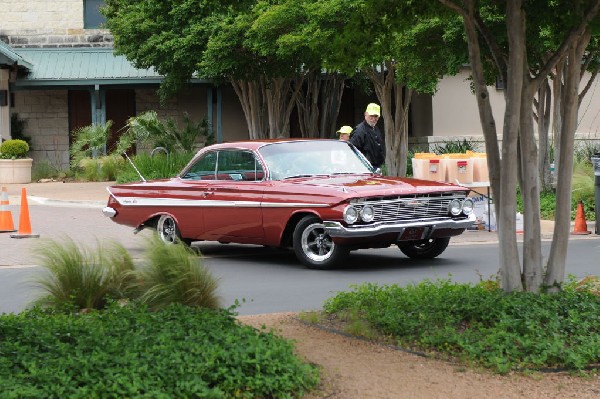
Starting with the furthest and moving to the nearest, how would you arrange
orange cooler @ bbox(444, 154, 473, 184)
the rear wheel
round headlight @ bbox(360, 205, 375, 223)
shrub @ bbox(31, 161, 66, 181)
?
shrub @ bbox(31, 161, 66, 181), orange cooler @ bbox(444, 154, 473, 184), the rear wheel, round headlight @ bbox(360, 205, 375, 223)

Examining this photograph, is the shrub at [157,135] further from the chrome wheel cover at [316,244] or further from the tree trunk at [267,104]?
the chrome wheel cover at [316,244]

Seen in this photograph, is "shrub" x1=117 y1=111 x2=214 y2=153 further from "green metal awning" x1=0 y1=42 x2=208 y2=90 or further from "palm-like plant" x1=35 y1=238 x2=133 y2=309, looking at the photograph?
"palm-like plant" x1=35 y1=238 x2=133 y2=309

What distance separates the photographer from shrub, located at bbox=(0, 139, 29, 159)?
3450 cm

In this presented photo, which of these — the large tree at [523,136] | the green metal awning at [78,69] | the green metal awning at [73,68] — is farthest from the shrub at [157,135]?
the large tree at [523,136]

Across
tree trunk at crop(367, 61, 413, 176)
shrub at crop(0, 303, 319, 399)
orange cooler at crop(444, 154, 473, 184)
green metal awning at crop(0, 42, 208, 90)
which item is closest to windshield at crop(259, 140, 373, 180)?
orange cooler at crop(444, 154, 473, 184)

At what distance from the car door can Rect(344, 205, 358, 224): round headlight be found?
1.43 metres

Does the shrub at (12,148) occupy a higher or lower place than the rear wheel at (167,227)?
higher

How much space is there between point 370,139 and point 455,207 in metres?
3.42

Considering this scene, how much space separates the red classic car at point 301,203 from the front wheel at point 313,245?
12mm

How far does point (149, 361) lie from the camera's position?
6621 mm

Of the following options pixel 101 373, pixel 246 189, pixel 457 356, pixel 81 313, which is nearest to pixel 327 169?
pixel 246 189

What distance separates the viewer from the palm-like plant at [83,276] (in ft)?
31.7

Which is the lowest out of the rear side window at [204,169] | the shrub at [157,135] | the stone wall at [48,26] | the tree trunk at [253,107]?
the rear side window at [204,169]

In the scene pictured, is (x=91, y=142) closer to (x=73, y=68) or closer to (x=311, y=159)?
(x=73, y=68)
